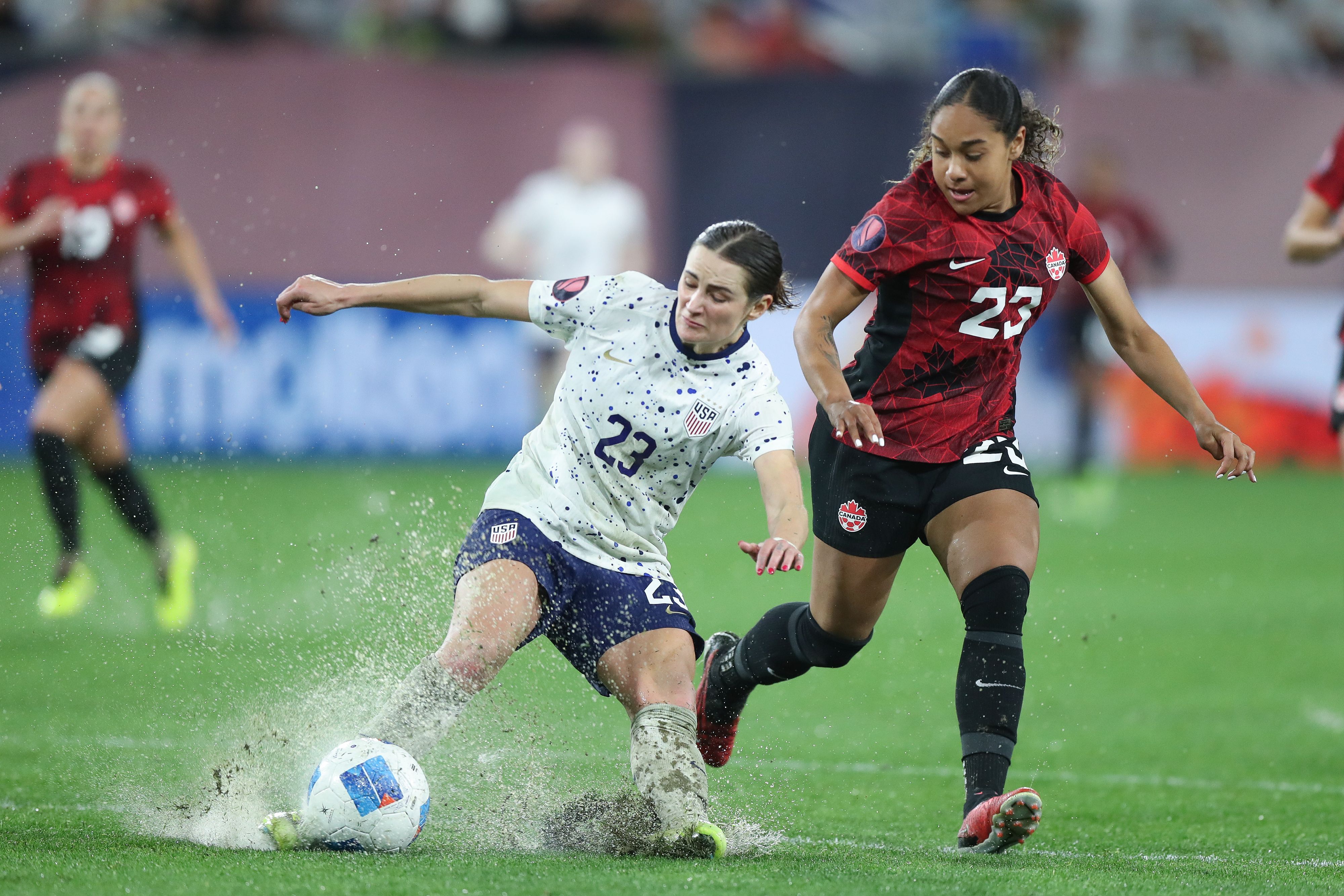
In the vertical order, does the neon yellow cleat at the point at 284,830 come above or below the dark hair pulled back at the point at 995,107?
below

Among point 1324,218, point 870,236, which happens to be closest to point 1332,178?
point 1324,218

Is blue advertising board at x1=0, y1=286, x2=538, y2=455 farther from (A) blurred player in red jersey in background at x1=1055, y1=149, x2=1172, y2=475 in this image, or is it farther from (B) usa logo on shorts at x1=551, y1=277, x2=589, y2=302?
(B) usa logo on shorts at x1=551, y1=277, x2=589, y2=302

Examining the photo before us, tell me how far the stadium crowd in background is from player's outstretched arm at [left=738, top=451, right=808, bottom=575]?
12.1 m

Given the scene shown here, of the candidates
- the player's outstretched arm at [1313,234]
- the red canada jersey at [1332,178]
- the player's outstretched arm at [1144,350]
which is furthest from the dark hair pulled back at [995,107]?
the red canada jersey at [1332,178]

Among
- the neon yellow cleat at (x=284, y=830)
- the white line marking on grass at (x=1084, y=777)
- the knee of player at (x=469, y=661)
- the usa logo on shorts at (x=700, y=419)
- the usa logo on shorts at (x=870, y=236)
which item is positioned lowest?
the white line marking on grass at (x=1084, y=777)

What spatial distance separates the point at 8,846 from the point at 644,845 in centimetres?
154

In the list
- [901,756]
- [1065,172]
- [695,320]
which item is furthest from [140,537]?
[1065,172]

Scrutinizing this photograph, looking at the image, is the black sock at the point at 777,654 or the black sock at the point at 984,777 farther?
the black sock at the point at 777,654

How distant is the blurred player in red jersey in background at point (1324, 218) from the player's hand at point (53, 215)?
5.40 m

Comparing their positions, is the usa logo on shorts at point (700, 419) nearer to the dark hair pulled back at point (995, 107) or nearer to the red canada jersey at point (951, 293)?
the red canada jersey at point (951, 293)

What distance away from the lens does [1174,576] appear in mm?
10234

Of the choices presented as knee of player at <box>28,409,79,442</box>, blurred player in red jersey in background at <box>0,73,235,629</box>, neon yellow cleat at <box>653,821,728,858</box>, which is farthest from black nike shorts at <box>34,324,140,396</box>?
neon yellow cleat at <box>653,821,728,858</box>

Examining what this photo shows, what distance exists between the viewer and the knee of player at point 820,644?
16.4 feet

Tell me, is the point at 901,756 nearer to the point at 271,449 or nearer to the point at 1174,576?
the point at 1174,576
